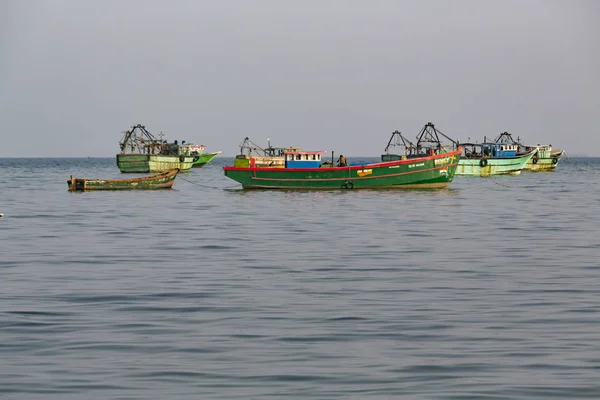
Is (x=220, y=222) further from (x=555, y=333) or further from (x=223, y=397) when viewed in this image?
(x=223, y=397)

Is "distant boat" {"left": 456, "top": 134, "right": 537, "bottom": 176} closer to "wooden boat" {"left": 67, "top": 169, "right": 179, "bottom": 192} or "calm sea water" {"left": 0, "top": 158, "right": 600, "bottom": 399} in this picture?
"wooden boat" {"left": 67, "top": 169, "right": 179, "bottom": 192}

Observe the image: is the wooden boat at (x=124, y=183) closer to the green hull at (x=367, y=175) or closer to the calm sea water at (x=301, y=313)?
the green hull at (x=367, y=175)

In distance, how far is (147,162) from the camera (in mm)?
138375

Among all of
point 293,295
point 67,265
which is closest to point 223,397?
point 293,295

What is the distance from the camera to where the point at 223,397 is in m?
13.3

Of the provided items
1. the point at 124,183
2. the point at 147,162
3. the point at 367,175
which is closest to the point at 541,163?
the point at 147,162

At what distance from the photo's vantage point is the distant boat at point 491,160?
118938 millimetres

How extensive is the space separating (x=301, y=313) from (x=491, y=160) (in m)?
104

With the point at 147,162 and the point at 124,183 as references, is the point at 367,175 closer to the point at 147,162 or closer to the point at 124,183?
the point at 124,183

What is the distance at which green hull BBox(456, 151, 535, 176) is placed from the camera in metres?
119

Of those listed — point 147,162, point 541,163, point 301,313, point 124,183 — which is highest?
point 147,162

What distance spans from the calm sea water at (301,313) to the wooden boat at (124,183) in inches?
1401

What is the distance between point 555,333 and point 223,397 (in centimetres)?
675

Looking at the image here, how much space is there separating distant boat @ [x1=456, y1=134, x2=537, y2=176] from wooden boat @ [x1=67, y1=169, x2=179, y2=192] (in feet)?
152
